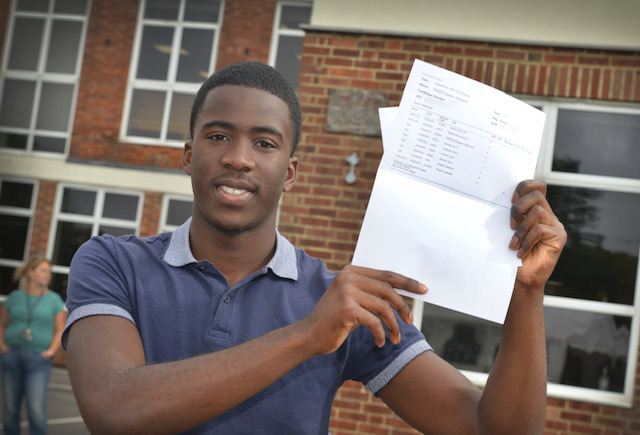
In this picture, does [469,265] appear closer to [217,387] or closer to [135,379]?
[217,387]

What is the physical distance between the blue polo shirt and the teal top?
456cm

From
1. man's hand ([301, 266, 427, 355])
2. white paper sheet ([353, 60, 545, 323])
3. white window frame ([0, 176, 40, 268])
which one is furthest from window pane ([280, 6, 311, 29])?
man's hand ([301, 266, 427, 355])

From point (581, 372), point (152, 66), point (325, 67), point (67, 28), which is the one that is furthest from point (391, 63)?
point (67, 28)

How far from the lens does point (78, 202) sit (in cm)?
1352

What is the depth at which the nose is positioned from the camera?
5.47ft

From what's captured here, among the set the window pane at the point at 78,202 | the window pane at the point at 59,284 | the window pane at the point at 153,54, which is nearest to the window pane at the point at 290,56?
the window pane at the point at 153,54

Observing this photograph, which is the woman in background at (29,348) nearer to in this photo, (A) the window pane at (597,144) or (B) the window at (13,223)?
(A) the window pane at (597,144)

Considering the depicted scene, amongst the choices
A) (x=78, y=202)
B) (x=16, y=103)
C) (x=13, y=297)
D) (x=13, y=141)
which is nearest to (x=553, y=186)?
(x=13, y=297)

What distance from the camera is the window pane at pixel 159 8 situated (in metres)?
13.8

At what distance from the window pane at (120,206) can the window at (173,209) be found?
0.68 m

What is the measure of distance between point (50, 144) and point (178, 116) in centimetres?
291

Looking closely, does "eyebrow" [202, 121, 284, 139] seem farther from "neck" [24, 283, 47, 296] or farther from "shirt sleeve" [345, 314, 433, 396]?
"neck" [24, 283, 47, 296]

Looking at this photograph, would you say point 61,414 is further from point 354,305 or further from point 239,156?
point 354,305

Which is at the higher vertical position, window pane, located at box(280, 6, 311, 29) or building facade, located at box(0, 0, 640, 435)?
window pane, located at box(280, 6, 311, 29)
